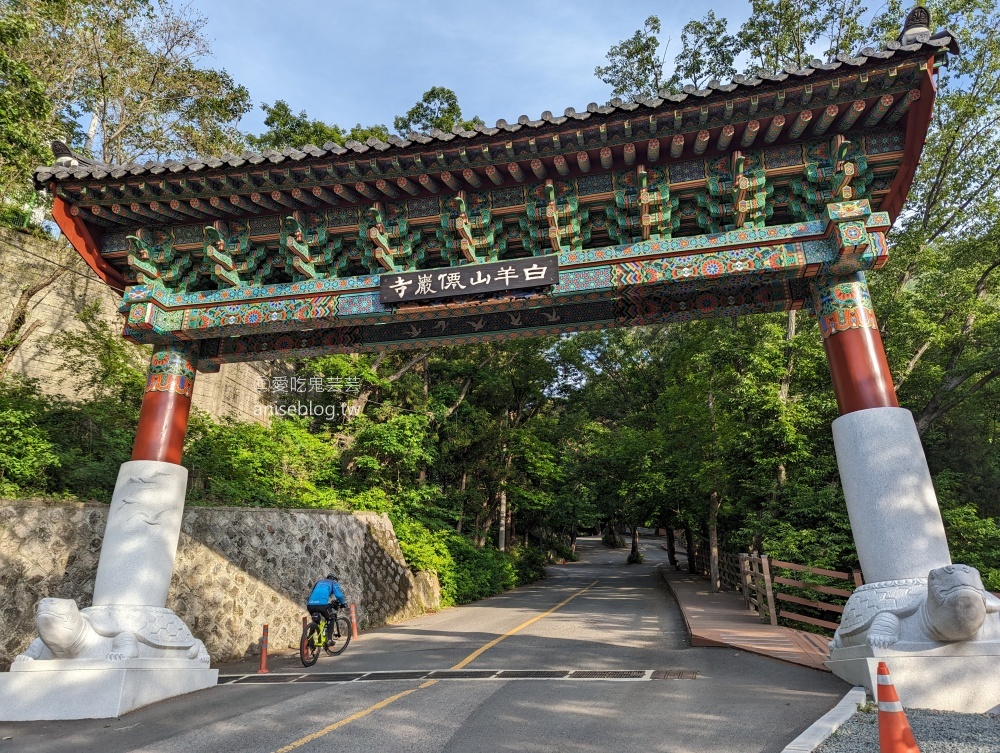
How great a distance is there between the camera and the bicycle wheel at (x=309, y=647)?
28.7 ft

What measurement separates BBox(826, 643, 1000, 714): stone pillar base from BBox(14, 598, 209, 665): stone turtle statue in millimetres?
7435

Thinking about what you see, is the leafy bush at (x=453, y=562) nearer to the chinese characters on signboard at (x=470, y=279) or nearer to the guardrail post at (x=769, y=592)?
the guardrail post at (x=769, y=592)

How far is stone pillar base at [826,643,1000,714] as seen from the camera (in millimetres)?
4938

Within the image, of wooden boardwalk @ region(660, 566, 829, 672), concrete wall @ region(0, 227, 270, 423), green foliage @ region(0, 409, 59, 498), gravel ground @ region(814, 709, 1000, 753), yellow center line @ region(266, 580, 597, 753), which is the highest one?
concrete wall @ region(0, 227, 270, 423)

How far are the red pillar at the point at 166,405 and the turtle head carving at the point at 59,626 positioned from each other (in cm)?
211

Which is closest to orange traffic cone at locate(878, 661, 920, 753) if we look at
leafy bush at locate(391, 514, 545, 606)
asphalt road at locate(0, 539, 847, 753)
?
asphalt road at locate(0, 539, 847, 753)

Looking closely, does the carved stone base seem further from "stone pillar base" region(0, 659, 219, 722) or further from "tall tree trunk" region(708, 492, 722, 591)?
"tall tree trunk" region(708, 492, 722, 591)

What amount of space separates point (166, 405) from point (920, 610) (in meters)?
9.07

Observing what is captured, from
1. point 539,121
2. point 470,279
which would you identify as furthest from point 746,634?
point 539,121

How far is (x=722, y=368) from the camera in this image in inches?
631

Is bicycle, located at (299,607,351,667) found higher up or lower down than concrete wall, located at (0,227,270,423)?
lower down

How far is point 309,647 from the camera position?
893cm

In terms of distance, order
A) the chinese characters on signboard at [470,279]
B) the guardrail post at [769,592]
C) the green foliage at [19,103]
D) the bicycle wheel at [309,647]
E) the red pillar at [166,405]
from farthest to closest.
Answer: the guardrail post at [769,592] → the bicycle wheel at [309,647] → the green foliage at [19,103] → the red pillar at [166,405] → the chinese characters on signboard at [470,279]

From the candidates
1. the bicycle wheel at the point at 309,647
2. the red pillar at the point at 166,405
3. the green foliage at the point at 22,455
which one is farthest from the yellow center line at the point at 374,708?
the green foliage at the point at 22,455
